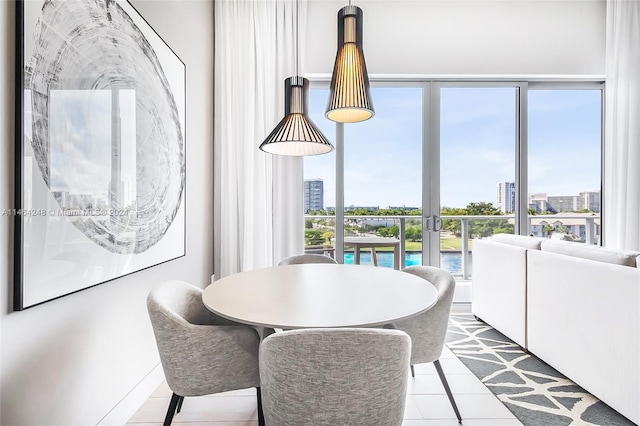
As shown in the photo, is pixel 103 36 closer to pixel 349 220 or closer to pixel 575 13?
pixel 349 220

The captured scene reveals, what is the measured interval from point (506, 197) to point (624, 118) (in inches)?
50.6

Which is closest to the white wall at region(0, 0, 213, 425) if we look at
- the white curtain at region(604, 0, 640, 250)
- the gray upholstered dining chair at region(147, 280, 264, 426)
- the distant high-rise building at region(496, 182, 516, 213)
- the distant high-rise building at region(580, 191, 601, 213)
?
the gray upholstered dining chair at region(147, 280, 264, 426)

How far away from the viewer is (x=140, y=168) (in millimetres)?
1771

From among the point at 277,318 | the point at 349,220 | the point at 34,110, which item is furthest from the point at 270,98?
the point at 277,318

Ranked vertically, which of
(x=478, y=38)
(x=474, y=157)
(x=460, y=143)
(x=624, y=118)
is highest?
(x=478, y=38)

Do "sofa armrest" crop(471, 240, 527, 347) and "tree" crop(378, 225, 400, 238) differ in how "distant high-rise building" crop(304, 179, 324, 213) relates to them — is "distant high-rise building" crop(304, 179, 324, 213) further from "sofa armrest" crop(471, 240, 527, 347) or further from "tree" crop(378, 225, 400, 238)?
"sofa armrest" crop(471, 240, 527, 347)

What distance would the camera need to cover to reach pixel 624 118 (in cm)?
333

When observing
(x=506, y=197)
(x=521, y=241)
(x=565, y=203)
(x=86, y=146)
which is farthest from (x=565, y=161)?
(x=86, y=146)

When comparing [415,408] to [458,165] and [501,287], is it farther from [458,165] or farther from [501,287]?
[458,165]

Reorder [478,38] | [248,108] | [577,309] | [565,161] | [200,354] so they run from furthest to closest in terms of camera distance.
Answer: [565,161] → [478,38] → [248,108] → [577,309] → [200,354]

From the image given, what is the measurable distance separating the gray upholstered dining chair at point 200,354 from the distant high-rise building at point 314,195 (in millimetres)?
2267

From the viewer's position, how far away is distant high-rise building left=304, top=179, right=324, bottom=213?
3582 mm

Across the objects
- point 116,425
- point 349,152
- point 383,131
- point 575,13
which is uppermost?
point 575,13

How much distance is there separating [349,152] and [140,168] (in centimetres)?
226
